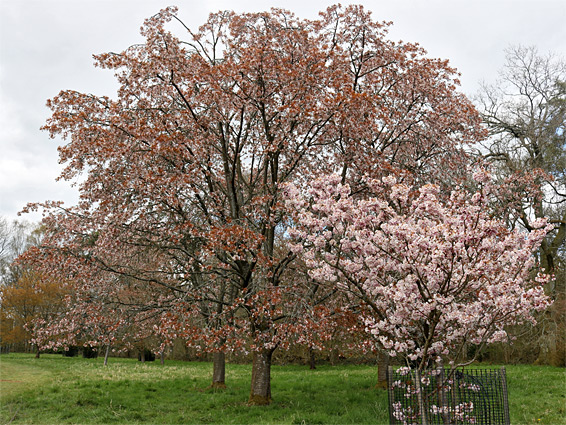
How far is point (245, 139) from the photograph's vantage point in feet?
39.7

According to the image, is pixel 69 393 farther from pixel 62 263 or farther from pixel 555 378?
pixel 555 378

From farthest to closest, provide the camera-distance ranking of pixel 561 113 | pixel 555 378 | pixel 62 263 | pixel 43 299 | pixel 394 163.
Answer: pixel 43 299 → pixel 561 113 → pixel 555 378 → pixel 394 163 → pixel 62 263

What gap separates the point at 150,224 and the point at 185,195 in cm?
128

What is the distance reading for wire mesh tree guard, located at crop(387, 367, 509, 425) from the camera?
22.3ft

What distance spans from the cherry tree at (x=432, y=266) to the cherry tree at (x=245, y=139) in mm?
2248

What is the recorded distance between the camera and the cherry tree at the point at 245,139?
394 inches

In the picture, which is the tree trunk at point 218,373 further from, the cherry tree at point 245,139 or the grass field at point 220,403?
the cherry tree at point 245,139

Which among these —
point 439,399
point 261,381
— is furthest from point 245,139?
point 439,399

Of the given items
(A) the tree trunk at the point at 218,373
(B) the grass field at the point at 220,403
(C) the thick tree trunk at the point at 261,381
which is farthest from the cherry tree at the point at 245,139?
(A) the tree trunk at the point at 218,373

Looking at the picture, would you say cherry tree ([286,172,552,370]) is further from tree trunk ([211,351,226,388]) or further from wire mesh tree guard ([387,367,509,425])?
tree trunk ([211,351,226,388])

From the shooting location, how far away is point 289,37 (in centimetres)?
1162

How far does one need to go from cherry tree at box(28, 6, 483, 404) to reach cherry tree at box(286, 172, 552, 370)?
2248mm

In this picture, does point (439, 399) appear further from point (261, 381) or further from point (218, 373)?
point (218, 373)

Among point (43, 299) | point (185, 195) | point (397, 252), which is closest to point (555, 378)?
point (397, 252)
